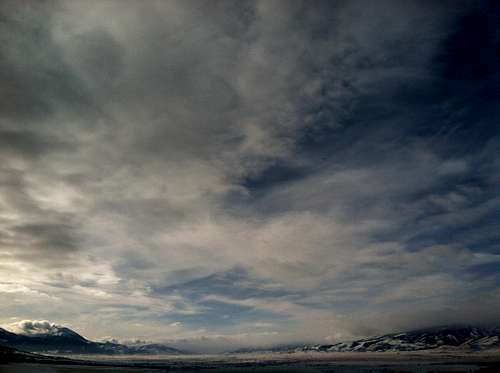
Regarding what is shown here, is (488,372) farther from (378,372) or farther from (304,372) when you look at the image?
(304,372)

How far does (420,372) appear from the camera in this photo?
173m

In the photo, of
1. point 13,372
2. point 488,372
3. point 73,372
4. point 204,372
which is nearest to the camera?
point 13,372

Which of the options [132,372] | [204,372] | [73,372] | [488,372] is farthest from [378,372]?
[73,372]

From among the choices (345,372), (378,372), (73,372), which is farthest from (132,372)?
(378,372)

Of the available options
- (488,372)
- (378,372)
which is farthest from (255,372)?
(488,372)

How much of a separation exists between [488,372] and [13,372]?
226520mm

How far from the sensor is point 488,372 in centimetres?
16162

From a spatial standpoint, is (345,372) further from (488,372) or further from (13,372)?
(13,372)

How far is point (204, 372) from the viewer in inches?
7328

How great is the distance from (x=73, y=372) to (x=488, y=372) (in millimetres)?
222087

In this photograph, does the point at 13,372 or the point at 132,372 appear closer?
the point at 13,372

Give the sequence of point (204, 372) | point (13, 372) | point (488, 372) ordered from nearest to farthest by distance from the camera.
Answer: point (13, 372) → point (488, 372) → point (204, 372)

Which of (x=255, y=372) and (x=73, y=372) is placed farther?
(x=255, y=372)

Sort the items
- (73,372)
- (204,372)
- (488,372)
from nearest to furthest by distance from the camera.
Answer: (488,372) → (73,372) → (204,372)
